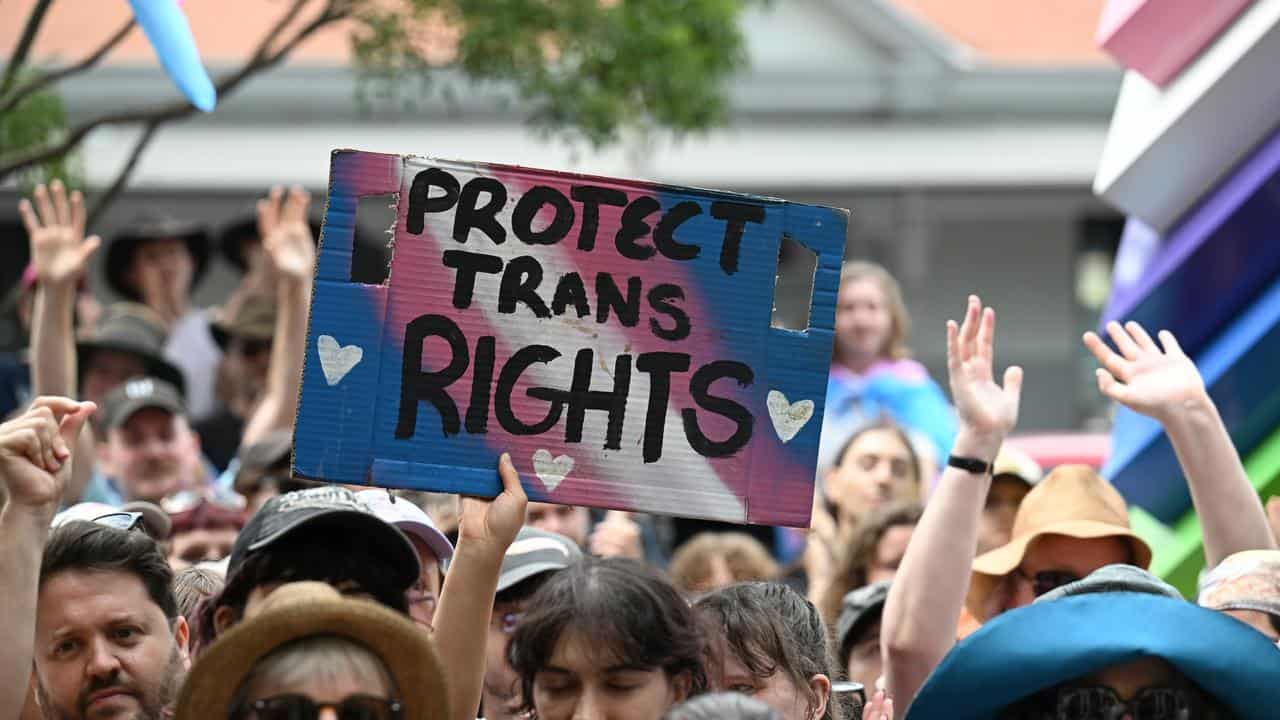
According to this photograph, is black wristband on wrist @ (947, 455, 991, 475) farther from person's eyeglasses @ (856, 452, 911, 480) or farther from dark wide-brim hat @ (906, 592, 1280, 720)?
person's eyeglasses @ (856, 452, 911, 480)

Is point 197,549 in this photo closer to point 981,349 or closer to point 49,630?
point 49,630

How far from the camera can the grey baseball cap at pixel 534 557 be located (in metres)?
5.05

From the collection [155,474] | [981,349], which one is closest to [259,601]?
[981,349]

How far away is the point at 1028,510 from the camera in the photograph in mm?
5746

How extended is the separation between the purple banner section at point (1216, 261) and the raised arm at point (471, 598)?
2.73 meters

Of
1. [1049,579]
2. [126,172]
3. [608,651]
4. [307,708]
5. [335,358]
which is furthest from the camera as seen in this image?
[126,172]

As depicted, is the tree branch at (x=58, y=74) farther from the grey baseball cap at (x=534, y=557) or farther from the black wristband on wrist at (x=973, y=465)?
the black wristband on wrist at (x=973, y=465)

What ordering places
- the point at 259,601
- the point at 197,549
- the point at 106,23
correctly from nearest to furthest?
the point at 259,601
the point at 197,549
the point at 106,23

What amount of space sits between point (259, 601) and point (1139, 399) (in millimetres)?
2115

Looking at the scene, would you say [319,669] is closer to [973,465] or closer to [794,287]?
[973,465]

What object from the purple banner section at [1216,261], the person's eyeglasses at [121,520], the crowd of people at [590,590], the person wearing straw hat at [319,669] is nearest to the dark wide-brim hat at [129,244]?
the crowd of people at [590,590]

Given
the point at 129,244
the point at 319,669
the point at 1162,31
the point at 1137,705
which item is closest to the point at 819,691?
the point at 1137,705

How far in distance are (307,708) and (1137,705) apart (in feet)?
4.52

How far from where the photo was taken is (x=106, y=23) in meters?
19.3
